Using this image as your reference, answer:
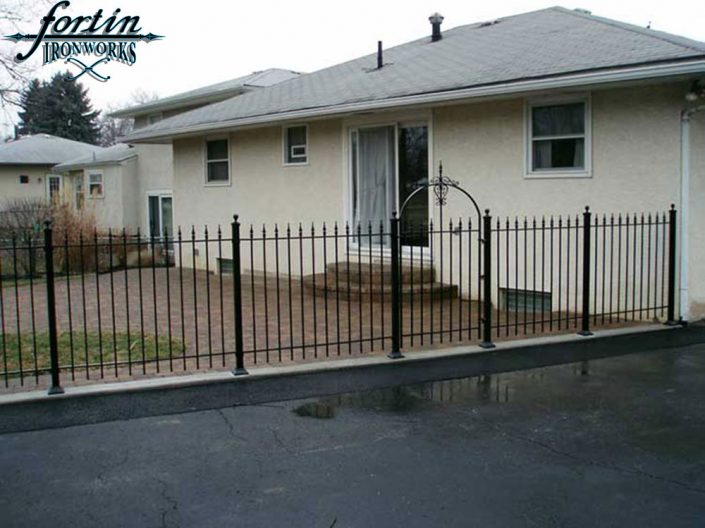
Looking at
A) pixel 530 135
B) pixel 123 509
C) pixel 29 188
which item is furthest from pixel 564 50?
pixel 29 188

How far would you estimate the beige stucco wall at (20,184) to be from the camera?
36125 mm

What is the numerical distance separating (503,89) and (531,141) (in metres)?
1.09

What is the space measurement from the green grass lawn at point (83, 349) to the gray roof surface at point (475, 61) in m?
5.68

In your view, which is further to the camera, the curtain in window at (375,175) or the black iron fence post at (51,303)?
the curtain in window at (375,175)

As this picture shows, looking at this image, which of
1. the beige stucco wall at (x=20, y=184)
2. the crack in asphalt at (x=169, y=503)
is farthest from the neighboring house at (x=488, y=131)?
the beige stucco wall at (x=20, y=184)

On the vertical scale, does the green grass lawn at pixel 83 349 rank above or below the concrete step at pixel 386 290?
below

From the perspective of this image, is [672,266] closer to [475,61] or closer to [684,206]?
[684,206]

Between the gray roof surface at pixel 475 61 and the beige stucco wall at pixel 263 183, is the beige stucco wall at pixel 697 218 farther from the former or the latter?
the beige stucco wall at pixel 263 183

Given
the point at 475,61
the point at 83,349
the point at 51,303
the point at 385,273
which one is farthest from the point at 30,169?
the point at 51,303

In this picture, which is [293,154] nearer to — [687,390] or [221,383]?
[221,383]

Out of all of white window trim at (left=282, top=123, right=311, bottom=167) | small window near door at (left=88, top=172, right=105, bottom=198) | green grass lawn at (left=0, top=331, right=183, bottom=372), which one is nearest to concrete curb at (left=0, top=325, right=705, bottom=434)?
green grass lawn at (left=0, top=331, right=183, bottom=372)

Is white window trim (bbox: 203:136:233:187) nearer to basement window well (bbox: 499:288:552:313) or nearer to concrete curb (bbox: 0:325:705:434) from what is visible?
basement window well (bbox: 499:288:552:313)

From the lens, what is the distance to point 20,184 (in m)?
36.7

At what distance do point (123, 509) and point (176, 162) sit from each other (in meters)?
15.5
